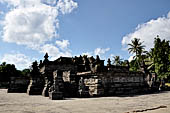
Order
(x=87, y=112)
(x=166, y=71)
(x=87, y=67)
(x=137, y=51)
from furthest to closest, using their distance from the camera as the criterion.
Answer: (x=137, y=51) < (x=166, y=71) < (x=87, y=67) < (x=87, y=112)

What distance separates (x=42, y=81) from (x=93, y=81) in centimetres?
628

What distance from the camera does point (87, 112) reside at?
6.29 metres

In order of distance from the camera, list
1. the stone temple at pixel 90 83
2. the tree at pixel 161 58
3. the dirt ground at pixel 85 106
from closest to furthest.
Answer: the dirt ground at pixel 85 106
the stone temple at pixel 90 83
the tree at pixel 161 58

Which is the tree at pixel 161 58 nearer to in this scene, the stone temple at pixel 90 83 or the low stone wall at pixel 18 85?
the stone temple at pixel 90 83

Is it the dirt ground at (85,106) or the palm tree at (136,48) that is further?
the palm tree at (136,48)

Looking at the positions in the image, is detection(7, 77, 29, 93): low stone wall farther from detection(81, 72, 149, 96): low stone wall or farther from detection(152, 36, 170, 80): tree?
detection(152, 36, 170, 80): tree

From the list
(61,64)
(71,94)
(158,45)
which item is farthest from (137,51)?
(71,94)

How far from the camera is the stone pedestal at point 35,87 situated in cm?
1627

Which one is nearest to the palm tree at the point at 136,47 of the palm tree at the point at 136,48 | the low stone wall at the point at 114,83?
the palm tree at the point at 136,48

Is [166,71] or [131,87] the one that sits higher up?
[166,71]

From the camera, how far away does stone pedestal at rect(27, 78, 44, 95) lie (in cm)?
1627

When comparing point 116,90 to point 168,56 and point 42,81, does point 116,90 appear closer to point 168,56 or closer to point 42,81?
point 42,81

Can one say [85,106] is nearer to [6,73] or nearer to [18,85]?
[18,85]

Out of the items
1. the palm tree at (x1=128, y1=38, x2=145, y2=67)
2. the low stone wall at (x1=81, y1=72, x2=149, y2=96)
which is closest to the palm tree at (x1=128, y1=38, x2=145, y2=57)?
the palm tree at (x1=128, y1=38, x2=145, y2=67)
